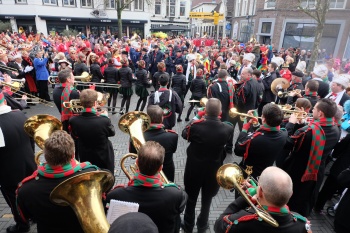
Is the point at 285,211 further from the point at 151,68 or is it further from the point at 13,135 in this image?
the point at 151,68

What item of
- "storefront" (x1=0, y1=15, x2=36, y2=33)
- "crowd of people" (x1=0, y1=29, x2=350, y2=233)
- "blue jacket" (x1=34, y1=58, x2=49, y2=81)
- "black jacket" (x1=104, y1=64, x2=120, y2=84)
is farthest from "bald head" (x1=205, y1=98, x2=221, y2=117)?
"storefront" (x1=0, y1=15, x2=36, y2=33)

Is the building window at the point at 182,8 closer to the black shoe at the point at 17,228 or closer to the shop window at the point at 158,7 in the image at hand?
the shop window at the point at 158,7

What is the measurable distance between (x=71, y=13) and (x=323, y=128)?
34.0m

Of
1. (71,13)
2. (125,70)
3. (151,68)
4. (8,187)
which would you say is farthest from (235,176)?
(71,13)

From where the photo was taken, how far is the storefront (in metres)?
28.1

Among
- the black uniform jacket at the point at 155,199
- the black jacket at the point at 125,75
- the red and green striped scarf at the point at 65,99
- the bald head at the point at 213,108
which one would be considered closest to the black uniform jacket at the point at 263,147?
the bald head at the point at 213,108

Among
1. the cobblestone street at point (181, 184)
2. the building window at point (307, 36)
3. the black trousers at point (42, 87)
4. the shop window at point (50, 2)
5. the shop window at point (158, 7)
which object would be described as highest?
the shop window at point (158, 7)

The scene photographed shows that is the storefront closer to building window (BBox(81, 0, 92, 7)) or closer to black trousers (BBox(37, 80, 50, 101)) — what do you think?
building window (BBox(81, 0, 92, 7))

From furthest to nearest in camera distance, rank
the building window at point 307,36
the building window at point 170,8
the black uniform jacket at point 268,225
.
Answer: the building window at point 170,8
the building window at point 307,36
the black uniform jacket at point 268,225

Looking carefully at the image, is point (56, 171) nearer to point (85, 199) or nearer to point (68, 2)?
point (85, 199)

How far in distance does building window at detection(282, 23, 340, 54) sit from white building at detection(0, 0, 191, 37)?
1916 centimetres

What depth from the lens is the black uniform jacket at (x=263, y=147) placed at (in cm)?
328

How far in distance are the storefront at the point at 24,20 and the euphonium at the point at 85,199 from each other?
33175 millimetres

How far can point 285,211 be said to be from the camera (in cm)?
183
